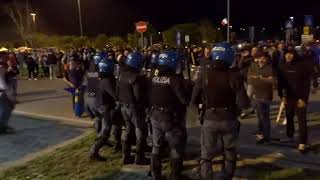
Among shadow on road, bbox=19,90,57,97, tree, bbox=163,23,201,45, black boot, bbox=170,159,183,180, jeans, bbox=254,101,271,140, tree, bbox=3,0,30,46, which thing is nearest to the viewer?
black boot, bbox=170,159,183,180

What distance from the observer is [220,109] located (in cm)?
661

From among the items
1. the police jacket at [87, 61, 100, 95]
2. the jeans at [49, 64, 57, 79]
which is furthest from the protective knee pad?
the jeans at [49, 64, 57, 79]

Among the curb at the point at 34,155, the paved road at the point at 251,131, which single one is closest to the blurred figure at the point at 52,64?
the paved road at the point at 251,131

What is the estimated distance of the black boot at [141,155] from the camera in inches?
333

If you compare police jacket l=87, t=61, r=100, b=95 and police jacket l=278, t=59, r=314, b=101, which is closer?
police jacket l=278, t=59, r=314, b=101

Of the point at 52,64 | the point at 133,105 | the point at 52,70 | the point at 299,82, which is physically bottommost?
the point at 52,70

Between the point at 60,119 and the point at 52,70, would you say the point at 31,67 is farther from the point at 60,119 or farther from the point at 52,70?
the point at 60,119

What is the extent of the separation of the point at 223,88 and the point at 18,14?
70802mm

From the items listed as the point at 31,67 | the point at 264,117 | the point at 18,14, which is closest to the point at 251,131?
the point at 264,117

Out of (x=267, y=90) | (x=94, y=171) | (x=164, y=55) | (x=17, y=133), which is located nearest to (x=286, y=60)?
(x=267, y=90)

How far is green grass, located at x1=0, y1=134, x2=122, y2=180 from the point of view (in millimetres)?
8469

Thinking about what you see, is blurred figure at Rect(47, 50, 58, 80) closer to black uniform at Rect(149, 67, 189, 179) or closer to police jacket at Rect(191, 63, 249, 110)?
black uniform at Rect(149, 67, 189, 179)

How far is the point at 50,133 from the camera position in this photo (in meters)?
12.3

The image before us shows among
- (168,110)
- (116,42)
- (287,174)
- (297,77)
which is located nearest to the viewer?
(168,110)
